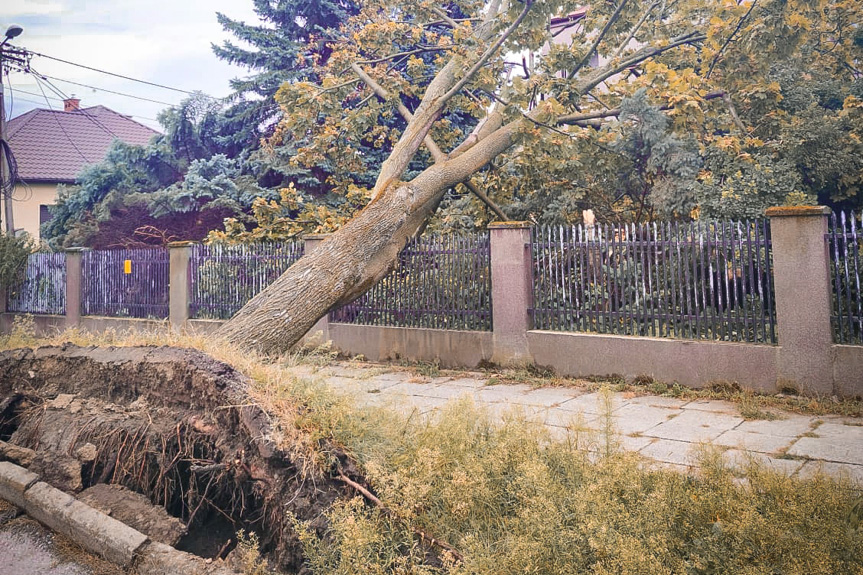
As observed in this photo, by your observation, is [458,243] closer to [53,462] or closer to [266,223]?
[266,223]

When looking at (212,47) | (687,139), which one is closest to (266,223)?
(212,47)

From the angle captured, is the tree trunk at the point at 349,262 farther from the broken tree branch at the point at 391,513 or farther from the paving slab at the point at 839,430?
the paving slab at the point at 839,430

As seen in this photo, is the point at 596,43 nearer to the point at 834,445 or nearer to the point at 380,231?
the point at 380,231

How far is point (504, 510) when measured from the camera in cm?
330

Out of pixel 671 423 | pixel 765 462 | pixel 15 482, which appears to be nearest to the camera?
pixel 15 482

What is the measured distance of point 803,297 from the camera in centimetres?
654

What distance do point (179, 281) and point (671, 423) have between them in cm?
1072

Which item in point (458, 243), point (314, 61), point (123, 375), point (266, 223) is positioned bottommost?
point (123, 375)

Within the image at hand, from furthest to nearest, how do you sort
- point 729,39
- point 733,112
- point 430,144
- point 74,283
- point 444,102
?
point 74,283
point 430,144
point 444,102
point 733,112
point 729,39

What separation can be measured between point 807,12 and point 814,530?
30.0 feet

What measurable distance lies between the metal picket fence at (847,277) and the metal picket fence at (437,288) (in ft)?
14.1

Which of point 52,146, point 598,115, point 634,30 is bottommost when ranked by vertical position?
point 598,115

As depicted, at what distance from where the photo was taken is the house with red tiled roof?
24969mm

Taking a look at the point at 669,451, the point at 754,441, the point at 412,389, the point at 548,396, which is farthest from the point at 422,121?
the point at 754,441
